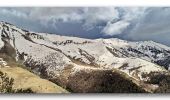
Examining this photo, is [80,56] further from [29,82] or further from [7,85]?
[7,85]

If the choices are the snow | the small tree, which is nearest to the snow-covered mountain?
the snow

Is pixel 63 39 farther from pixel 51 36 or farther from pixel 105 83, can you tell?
pixel 105 83

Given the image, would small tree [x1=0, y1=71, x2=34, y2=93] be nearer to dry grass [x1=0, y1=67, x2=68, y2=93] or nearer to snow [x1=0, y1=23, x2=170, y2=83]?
dry grass [x1=0, y1=67, x2=68, y2=93]

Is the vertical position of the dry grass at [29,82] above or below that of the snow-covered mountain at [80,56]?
below

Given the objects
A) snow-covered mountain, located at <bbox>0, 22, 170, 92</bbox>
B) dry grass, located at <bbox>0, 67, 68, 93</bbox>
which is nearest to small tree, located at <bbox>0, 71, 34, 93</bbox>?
dry grass, located at <bbox>0, 67, 68, 93</bbox>

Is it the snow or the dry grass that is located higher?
the snow

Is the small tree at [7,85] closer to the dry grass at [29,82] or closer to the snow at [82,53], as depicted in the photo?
the dry grass at [29,82]

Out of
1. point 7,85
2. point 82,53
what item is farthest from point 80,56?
point 7,85

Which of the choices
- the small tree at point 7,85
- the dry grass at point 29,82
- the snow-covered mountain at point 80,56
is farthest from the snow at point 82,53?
the small tree at point 7,85

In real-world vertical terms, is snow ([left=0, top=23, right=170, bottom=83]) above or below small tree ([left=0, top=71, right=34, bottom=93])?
above
